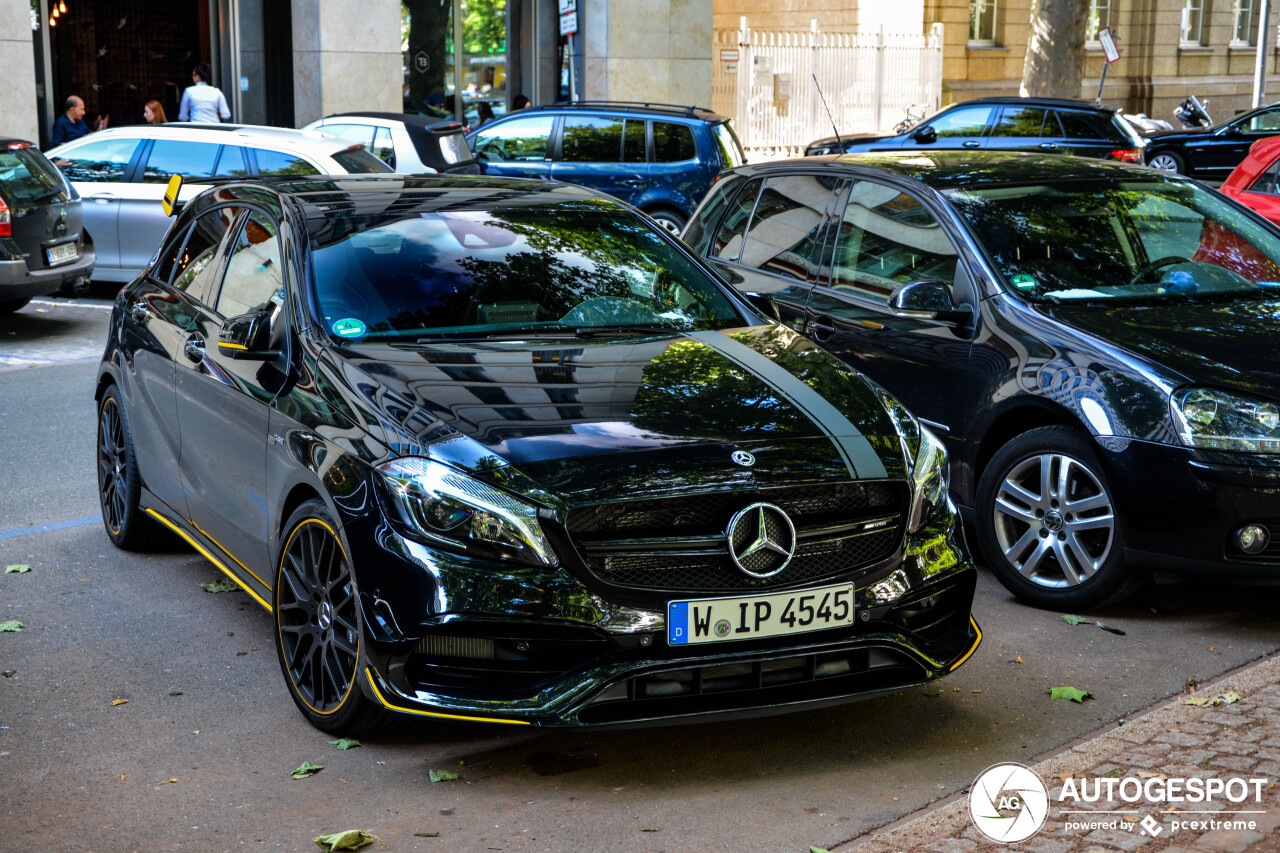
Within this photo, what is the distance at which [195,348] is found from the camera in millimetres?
5516

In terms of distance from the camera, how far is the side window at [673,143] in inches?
710

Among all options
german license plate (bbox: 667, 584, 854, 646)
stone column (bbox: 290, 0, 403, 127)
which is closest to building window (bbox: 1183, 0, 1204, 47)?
stone column (bbox: 290, 0, 403, 127)

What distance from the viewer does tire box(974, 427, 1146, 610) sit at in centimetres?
554

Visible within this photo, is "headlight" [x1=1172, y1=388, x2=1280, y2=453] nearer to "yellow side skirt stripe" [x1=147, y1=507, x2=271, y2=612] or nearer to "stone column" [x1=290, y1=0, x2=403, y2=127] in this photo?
"yellow side skirt stripe" [x1=147, y1=507, x2=271, y2=612]

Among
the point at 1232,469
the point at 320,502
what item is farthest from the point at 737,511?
the point at 1232,469

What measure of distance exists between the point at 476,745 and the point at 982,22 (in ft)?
118

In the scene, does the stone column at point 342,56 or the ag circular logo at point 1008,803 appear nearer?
the ag circular logo at point 1008,803

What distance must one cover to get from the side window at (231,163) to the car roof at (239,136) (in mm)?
86

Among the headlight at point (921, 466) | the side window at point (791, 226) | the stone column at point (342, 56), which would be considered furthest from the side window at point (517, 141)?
the headlight at point (921, 466)

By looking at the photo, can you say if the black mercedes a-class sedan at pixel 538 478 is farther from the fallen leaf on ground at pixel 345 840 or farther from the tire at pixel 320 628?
the fallen leaf on ground at pixel 345 840

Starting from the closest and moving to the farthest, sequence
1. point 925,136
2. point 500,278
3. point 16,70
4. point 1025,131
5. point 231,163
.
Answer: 1. point 500,278
2. point 231,163
3. point 16,70
4. point 1025,131
5. point 925,136

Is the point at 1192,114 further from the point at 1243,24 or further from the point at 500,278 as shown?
the point at 500,278

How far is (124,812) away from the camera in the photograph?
3951mm

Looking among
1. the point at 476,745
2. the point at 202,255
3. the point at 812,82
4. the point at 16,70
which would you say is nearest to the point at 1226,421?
the point at 476,745
